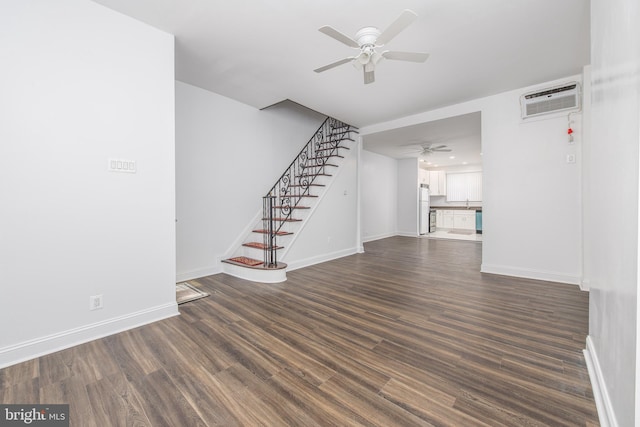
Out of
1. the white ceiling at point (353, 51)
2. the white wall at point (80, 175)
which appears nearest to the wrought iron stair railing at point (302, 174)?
the white ceiling at point (353, 51)

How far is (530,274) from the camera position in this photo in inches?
156

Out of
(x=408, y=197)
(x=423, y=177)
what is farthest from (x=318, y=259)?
(x=423, y=177)

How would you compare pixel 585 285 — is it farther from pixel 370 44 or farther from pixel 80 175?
pixel 80 175

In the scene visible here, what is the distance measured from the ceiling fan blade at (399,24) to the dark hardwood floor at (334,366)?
2.52 metres

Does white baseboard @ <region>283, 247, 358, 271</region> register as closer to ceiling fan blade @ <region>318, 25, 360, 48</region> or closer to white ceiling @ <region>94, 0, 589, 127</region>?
white ceiling @ <region>94, 0, 589, 127</region>

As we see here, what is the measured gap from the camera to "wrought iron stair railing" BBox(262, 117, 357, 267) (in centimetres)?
476

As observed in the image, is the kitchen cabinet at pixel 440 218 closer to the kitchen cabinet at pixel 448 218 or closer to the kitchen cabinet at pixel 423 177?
the kitchen cabinet at pixel 448 218

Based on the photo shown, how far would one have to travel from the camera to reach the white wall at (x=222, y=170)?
389 cm

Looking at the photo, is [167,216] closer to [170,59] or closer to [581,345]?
[170,59]

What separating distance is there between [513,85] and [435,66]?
1518mm

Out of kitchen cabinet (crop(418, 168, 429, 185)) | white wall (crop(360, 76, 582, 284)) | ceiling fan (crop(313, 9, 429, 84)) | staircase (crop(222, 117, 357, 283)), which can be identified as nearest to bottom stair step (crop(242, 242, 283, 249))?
staircase (crop(222, 117, 357, 283))

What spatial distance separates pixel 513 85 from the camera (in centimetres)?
382
